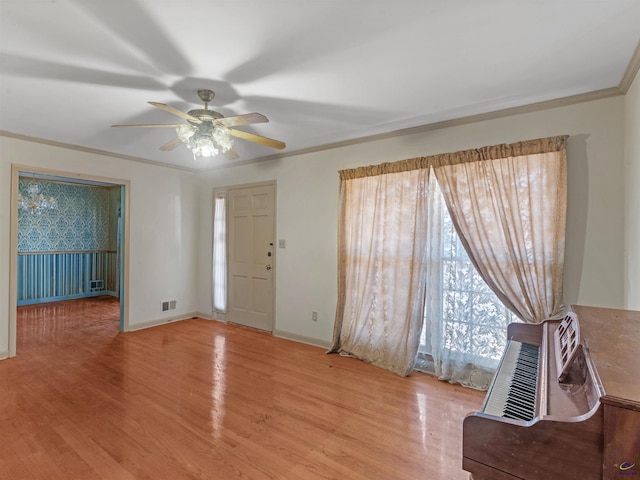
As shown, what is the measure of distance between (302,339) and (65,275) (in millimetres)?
5514

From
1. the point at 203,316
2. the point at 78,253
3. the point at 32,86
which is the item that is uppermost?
the point at 32,86

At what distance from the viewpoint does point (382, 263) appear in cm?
328

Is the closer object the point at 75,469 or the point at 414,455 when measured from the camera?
the point at 75,469

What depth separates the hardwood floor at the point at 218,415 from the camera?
1.81m

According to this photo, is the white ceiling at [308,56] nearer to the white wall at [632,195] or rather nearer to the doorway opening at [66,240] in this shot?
the white wall at [632,195]

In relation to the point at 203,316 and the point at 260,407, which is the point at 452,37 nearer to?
the point at 260,407

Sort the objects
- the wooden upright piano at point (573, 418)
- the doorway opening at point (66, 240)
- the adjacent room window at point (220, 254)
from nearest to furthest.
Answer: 1. the wooden upright piano at point (573, 418)
2. the adjacent room window at point (220, 254)
3. the doorway opening at point (66, 240)

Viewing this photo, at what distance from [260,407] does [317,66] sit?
2529mm

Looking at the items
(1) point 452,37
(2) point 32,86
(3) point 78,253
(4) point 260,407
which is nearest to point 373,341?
(4) point 260,407

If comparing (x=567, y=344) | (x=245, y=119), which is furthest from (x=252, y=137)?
(x=567, y=344)

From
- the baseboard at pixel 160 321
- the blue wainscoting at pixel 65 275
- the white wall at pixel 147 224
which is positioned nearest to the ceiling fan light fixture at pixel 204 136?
the white wall at pixel 147 224

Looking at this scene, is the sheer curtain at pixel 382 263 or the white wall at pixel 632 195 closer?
the white wall at pixel 632 195

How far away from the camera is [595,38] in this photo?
68.2 inches

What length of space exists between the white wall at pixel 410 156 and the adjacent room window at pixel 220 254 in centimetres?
17
